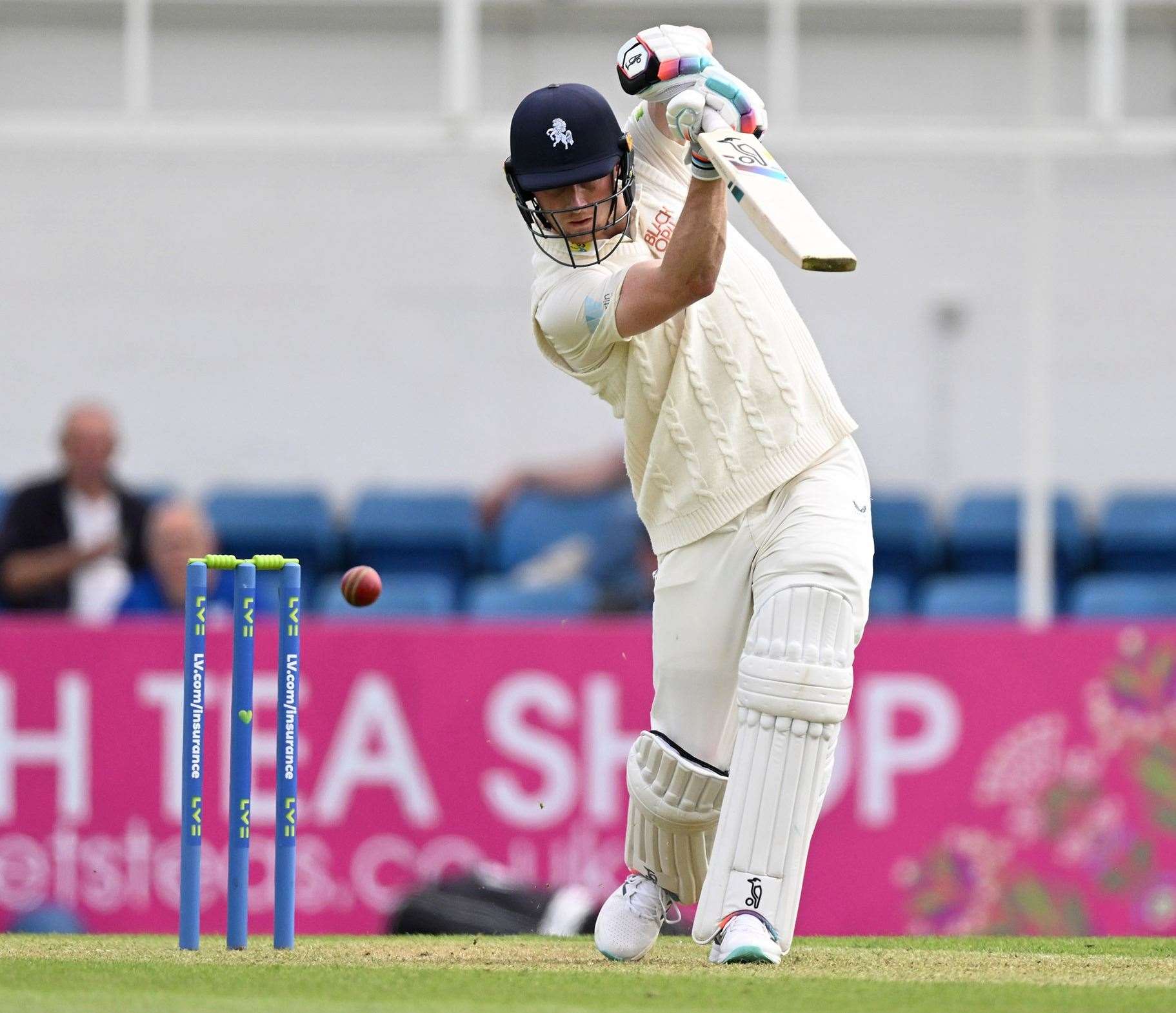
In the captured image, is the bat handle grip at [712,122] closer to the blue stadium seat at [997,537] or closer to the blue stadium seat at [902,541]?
the blue stadium seat at [902,541]

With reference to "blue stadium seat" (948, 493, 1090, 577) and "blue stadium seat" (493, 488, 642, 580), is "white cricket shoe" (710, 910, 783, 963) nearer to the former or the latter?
"blue stadium seat" (493, 488, 642, 580)

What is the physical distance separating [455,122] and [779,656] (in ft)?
12.6

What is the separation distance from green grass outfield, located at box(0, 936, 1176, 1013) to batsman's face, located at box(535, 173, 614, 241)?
1.41m

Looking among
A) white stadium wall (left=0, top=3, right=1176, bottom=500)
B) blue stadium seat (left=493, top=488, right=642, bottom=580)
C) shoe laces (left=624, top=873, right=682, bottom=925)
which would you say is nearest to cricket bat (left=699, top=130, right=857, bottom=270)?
shoe laces (left=624, top=873, right=682, bottom=925)

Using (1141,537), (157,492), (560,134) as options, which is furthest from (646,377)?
(157,492)

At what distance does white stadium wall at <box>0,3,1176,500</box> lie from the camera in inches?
385

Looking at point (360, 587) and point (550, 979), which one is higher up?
point (360, 587)

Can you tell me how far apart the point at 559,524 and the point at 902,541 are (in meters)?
1.47

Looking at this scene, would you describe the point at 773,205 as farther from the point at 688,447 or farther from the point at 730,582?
the point at 730,582

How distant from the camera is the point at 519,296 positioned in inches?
387

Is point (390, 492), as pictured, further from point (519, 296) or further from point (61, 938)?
point (61, 938)

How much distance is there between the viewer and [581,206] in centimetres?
396

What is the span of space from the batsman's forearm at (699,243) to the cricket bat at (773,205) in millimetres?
47

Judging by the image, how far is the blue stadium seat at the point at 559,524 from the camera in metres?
8.85
